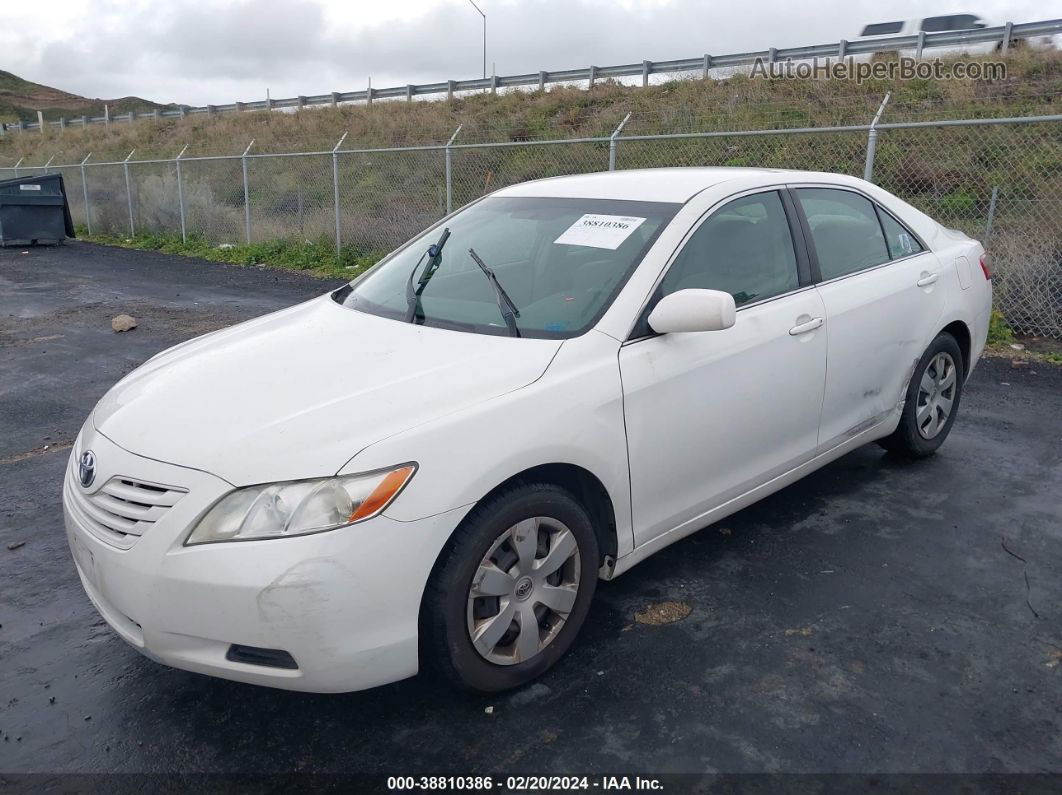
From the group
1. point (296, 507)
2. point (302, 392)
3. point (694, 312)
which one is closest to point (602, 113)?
point (694, 312)

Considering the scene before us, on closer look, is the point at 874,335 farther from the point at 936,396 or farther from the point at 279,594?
the point at 279,594

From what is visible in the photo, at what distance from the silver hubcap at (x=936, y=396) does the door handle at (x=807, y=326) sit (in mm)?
1155

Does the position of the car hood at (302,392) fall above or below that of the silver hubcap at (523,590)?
above

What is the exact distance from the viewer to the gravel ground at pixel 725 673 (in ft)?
8.52

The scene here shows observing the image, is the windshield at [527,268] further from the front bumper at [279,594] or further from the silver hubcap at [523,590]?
→ the front bumper at [279,594]

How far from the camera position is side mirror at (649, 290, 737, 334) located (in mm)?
3033

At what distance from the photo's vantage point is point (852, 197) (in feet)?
14.5

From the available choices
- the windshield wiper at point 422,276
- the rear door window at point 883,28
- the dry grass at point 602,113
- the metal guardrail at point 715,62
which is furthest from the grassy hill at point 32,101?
the windshield wiper at point 422,276

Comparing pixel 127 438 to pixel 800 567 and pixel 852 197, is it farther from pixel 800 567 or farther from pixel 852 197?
pixel 852 197

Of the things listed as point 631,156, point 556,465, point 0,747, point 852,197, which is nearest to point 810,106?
point 631,156

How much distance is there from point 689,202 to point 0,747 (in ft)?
10.1

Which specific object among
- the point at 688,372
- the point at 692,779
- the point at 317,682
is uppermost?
the point at 688,372

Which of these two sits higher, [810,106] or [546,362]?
[810,106]

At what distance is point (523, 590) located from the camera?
9.23 feet
